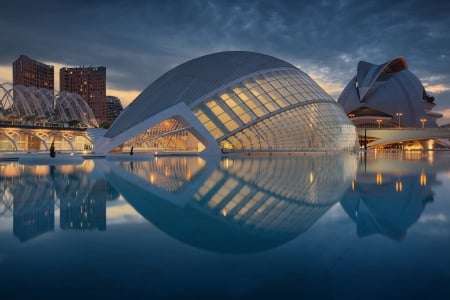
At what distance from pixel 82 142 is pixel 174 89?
2591cm

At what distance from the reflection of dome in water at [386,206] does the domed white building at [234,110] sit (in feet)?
75.0

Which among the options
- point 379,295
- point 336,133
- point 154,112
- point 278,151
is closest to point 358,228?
point 379,295

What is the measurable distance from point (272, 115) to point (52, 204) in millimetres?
29476

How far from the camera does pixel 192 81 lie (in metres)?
38.6

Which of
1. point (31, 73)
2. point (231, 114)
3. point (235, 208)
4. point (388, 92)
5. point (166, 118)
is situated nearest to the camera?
point (235, 208)

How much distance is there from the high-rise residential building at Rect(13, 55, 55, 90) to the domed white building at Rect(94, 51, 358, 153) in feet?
289

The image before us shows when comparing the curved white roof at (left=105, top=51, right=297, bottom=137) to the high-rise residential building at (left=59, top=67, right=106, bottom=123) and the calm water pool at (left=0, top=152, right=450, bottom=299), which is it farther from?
→ the high-rise residential building at (left=59, top=67, right=106, bottom=123)

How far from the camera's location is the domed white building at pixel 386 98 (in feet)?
270

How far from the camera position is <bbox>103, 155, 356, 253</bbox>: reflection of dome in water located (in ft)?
20.7

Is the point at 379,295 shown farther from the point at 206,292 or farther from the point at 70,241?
the point at 70,241

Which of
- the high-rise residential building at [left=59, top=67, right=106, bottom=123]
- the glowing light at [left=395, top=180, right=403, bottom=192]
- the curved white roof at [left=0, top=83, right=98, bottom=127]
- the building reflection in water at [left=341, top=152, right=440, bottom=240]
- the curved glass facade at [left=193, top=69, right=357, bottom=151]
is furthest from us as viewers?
the high-rise residential building at [left=59, top=67, right=106, bottom=123]

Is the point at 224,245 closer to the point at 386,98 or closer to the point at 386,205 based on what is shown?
the point at 386,205

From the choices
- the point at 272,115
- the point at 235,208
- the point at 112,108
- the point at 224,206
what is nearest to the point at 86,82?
the point at 112,108

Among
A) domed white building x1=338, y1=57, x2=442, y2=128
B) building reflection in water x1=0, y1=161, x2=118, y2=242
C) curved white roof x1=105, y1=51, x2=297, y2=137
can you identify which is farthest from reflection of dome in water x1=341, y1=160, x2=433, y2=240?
domed white building x1=338, y1=57, x2=442, y2=128
